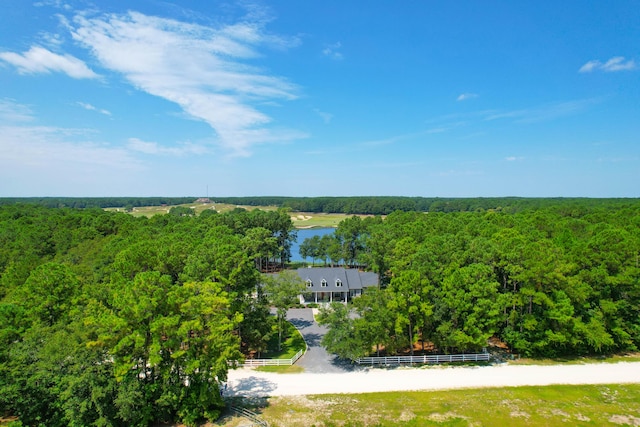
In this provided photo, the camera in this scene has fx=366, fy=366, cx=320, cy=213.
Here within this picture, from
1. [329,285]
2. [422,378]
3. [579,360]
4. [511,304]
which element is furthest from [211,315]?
[579,360]

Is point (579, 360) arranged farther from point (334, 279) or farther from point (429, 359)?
point (334, 279)

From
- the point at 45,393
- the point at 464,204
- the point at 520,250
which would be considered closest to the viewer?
the point at 45,393

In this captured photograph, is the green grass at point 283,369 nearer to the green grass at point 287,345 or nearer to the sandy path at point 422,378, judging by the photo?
the sandy path at point 422,378

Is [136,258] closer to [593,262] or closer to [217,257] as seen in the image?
[217,257]

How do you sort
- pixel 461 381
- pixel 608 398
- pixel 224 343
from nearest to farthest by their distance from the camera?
pixel 224 343 < pixel 608 398 < pixel 461 381

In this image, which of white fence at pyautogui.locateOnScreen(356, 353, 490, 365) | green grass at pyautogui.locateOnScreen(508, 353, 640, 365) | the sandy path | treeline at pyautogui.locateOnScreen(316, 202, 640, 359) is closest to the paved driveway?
the sandy path

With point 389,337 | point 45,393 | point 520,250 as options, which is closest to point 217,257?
point 45,393
